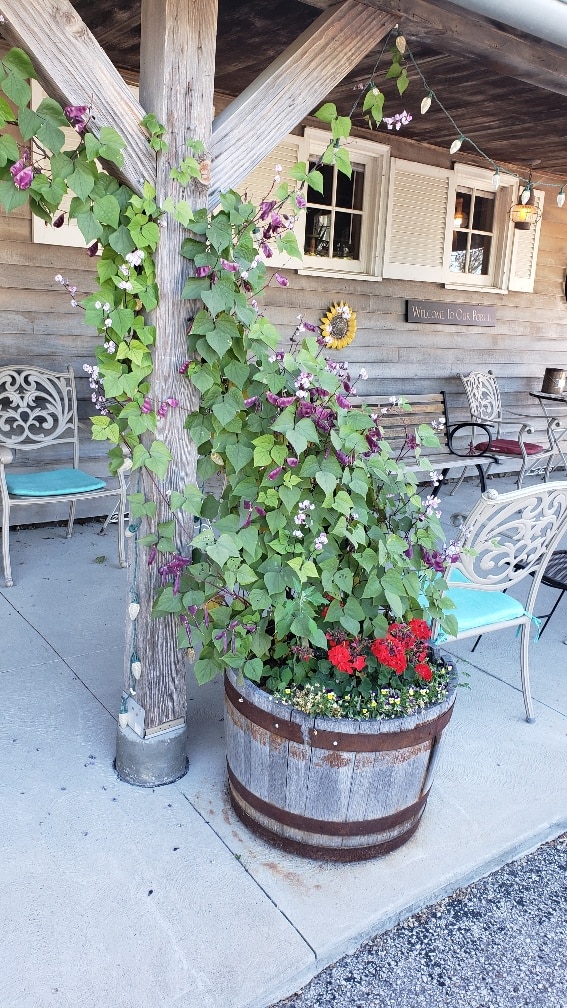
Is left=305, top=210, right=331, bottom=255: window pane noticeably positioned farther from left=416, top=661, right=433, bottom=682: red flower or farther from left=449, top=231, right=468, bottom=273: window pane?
left=416, top=661, right=433, bottom=682: red flower

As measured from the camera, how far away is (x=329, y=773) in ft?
5.92

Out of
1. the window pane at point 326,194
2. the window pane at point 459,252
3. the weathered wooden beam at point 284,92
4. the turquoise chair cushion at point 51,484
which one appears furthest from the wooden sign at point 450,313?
the weathered wooden beam at point 284,92

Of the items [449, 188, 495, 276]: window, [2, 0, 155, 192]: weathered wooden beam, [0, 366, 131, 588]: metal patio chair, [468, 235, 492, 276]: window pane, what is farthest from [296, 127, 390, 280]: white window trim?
[2, 0, 155, 192]: weathered wooden beam

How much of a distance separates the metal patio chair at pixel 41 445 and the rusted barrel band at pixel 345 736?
179cm

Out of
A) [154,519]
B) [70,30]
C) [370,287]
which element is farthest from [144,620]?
[370,287]

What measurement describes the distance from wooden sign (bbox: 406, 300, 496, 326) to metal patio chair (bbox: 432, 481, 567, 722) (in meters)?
3.29

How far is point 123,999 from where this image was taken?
5.00 feet

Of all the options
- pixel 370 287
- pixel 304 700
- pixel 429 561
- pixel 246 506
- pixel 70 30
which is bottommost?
pixel 304 700

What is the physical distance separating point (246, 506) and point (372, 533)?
0.31 m

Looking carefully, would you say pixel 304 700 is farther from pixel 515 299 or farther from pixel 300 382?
pixel 515 299

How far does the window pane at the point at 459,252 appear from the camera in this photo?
5918mm

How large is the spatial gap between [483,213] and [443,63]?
2.57 metres

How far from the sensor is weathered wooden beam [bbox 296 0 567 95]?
214 centimetres

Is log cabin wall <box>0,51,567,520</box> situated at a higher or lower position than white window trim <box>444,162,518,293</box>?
lower
